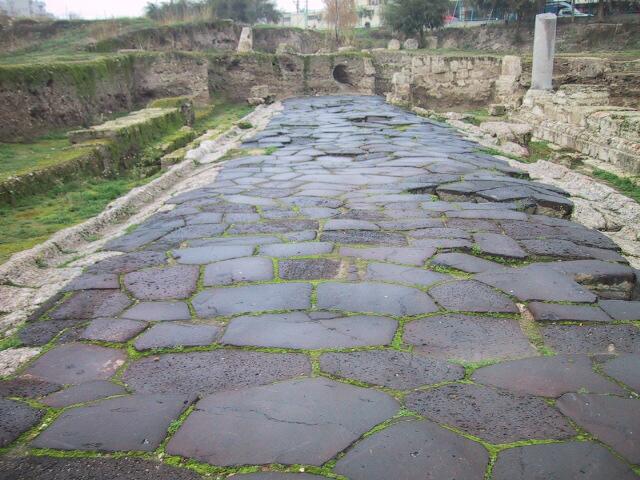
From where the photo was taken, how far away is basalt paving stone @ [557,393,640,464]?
163cm

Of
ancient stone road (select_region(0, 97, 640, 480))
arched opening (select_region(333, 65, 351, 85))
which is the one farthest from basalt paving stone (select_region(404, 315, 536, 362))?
arched opening (select_region(333, 65, 351, 85))

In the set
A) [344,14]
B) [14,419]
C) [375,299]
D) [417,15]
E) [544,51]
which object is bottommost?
[14,419]

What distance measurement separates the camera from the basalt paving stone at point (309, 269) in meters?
3.00

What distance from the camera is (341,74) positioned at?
72.4 feet

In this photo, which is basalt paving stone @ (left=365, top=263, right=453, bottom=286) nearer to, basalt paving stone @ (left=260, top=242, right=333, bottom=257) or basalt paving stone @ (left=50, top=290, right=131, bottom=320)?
basalt paving stone @ (left=260, top=242, right=333, bottom=257)

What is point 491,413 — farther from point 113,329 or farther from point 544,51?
point 544,51

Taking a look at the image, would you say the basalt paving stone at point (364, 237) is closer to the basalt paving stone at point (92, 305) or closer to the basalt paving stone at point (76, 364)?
the basalt paving stone at point (92, 305)

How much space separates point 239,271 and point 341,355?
3.71 ft

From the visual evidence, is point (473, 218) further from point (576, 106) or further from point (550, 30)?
point (550, 30)

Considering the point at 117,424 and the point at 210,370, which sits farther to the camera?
the point at 210,370

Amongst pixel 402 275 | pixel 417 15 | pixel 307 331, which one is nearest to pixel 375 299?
pixel 402 275

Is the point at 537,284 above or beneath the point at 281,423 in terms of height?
above

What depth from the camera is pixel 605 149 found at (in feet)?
20.9

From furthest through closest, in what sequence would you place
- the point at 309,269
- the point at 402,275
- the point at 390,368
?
the point at 309,269 → the point at 402,275 → the point at 390,368
